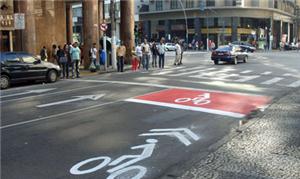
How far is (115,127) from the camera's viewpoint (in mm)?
10445

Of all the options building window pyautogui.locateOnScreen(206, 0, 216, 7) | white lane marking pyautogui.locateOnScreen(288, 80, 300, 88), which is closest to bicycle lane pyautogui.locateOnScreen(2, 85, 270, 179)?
white lane marking pyautogui.locateOnScreen(288, 80, 300, 88)

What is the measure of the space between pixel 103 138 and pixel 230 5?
2844 inches

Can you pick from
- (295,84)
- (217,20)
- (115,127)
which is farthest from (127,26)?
(217,20)

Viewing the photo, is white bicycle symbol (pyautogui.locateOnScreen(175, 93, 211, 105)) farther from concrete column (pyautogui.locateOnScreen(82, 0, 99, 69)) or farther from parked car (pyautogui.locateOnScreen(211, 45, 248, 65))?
parked car (pyautogui.locateOnScreen(211, 45, 248, 65))

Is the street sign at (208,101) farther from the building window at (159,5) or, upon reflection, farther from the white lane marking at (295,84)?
the building window at (159,5)

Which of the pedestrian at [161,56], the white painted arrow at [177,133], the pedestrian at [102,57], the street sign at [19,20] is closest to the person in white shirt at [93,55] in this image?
the pedestrian at [102,57]

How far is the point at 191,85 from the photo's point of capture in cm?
1934

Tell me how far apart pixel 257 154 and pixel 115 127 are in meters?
3.62

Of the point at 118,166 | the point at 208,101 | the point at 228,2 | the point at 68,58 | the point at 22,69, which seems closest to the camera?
the point at 118,166

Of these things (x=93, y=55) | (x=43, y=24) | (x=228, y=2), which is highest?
(x=228, y=2)

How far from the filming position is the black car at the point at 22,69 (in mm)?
20859

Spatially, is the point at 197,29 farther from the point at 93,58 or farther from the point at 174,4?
the point at 93,58

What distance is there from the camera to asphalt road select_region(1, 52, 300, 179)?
734cm

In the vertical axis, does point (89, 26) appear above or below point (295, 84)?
above
